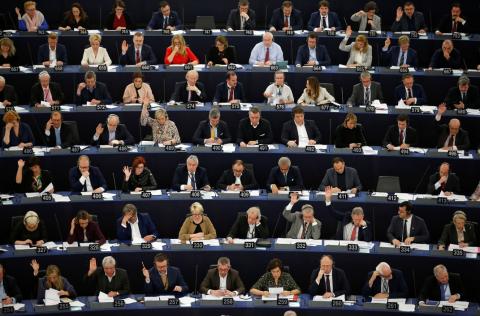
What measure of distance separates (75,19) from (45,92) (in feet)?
Answer: 6.58

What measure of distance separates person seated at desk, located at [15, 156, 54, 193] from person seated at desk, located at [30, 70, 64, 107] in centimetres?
154

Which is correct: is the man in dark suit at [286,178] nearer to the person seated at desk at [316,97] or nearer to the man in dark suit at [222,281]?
the person seated at desk at [316,97]

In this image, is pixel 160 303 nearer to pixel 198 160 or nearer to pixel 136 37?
pixel 198 160

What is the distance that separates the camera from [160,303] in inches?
545

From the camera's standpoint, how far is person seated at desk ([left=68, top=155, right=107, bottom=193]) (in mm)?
15578

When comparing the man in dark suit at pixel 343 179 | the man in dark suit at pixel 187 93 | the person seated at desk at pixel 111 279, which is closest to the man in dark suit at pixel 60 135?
the man in dark suit at pixel 187 93

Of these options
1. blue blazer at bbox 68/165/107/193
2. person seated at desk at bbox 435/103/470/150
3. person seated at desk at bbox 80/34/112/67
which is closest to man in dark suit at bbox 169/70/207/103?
person seated at desk at bbox 80/34/112/67

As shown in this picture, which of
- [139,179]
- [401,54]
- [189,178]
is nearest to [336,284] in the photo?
[189,178]

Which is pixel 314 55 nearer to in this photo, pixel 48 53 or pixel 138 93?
pixel 138 93

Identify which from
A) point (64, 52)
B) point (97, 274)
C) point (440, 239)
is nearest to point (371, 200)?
point (440, 239)

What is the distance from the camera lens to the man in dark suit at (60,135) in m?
16.3

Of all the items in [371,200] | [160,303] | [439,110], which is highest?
[439,110]

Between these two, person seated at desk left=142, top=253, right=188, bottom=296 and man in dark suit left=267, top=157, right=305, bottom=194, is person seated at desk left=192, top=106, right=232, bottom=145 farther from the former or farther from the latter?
person seated at desk left=142, top=253, right=188, bottom=296

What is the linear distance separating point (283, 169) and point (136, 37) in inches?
135
